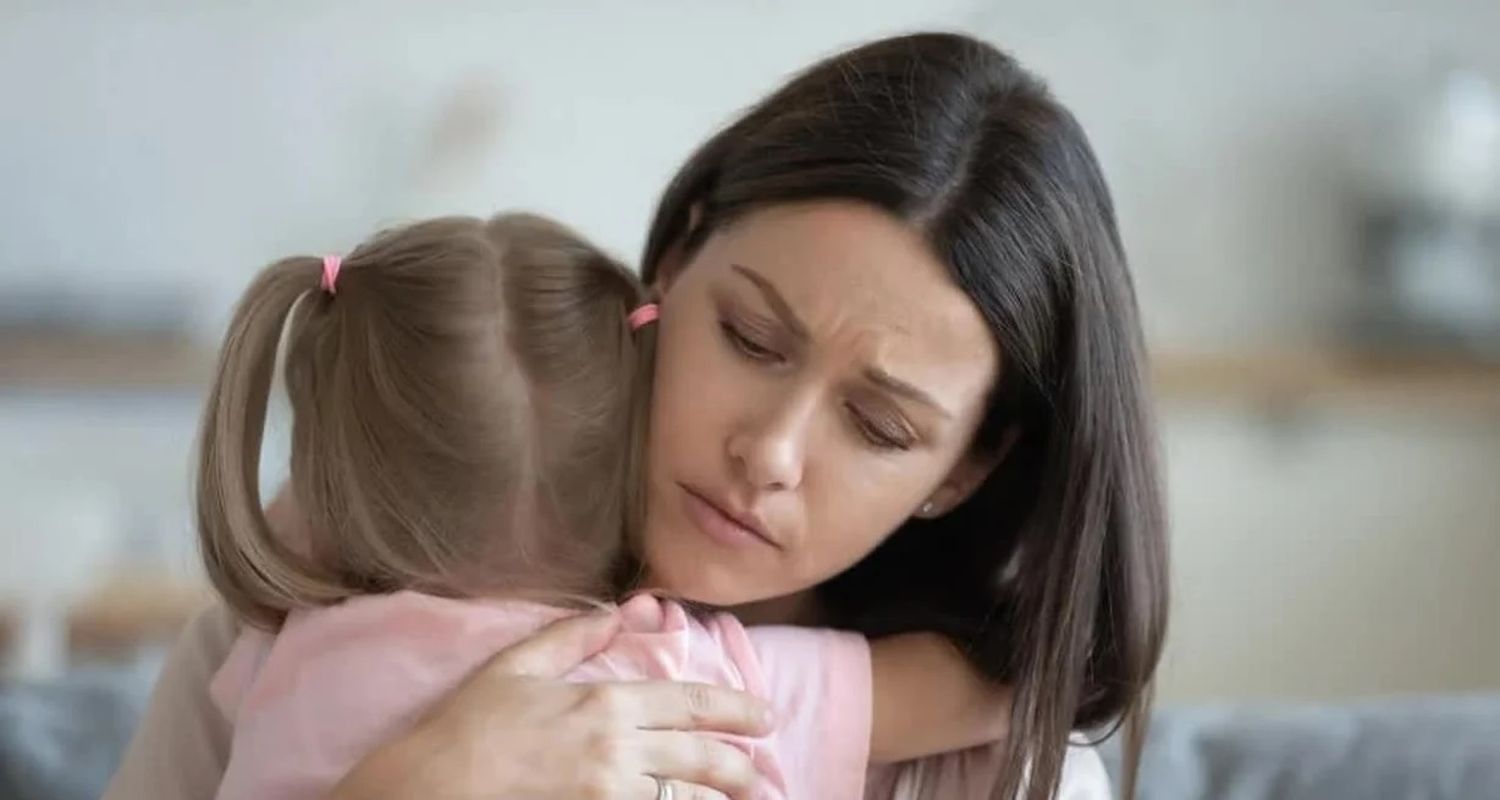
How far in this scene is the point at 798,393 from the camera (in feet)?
3.07

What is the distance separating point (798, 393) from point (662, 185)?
1.18 metres

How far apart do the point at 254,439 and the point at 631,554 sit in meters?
0.22

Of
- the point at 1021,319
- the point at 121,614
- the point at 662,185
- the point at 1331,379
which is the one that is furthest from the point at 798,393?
the point at 1331,379

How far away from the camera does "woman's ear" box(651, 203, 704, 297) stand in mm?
1054

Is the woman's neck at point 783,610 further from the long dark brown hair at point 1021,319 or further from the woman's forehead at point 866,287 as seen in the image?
the woman's forehead at point 866,287

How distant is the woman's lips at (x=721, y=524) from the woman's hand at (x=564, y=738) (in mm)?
74

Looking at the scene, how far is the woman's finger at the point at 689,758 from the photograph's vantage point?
2.96 feet

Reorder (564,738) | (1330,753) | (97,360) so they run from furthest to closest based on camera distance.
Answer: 1. (97,360)
2. (1330,753)
3. (564,738)

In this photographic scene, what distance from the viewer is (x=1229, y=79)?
7.22ft

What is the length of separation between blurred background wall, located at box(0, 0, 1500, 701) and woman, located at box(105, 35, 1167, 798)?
0.99 m

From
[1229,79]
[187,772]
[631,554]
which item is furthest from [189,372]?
[1229,79]

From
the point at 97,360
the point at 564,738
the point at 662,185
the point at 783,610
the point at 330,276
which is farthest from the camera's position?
the point at 662,185

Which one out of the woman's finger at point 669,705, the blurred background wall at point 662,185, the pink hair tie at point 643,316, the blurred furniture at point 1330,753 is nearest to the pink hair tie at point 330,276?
the pink hair tie at point 643,316

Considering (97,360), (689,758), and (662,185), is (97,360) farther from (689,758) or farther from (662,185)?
(689,758)
